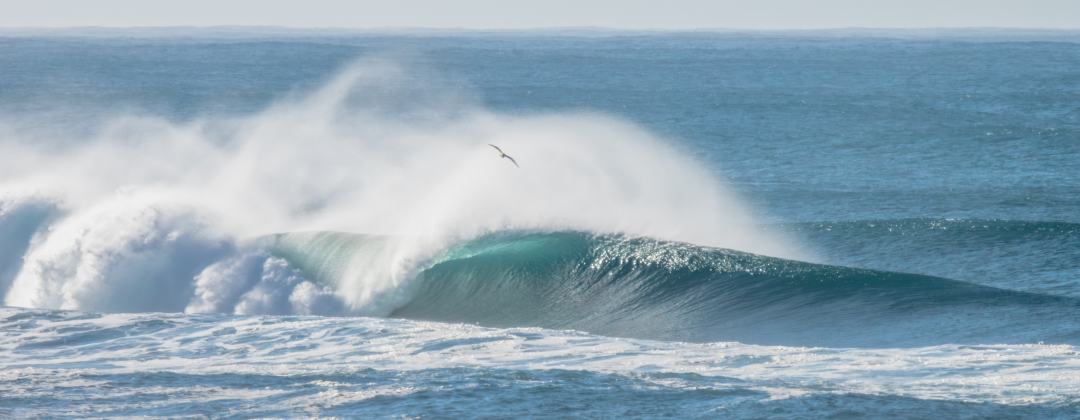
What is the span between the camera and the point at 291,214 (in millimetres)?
17500

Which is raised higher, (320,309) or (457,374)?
(457,374)

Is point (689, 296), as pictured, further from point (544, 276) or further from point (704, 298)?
point (544, 276)

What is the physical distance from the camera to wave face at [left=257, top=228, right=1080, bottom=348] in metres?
9.81

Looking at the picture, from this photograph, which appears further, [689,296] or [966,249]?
[966,249]

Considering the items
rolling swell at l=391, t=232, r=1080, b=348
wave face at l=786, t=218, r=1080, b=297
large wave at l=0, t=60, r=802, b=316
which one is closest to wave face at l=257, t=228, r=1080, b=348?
rolling swell at l=391, t=232, r=1080, b=348

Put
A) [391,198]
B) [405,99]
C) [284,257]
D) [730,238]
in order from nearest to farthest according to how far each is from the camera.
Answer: [284,257]
[730,238]
[391,198]
[405,99]

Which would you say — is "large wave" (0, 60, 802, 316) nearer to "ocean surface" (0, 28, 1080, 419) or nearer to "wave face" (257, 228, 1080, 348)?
"ocean surface" (0, 28, 1080, 419)

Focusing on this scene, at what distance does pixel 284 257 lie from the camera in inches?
554

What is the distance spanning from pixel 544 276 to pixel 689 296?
88.6 inches

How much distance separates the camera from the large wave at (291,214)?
43.4 ft

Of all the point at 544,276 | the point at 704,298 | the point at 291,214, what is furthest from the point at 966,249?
the point at 291,214

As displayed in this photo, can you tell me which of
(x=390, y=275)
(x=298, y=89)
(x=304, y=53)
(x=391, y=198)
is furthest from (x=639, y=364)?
(x=304, y=53)

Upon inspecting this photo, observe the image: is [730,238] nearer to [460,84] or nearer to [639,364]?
[639,364]

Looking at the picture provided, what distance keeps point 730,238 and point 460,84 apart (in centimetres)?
4656
